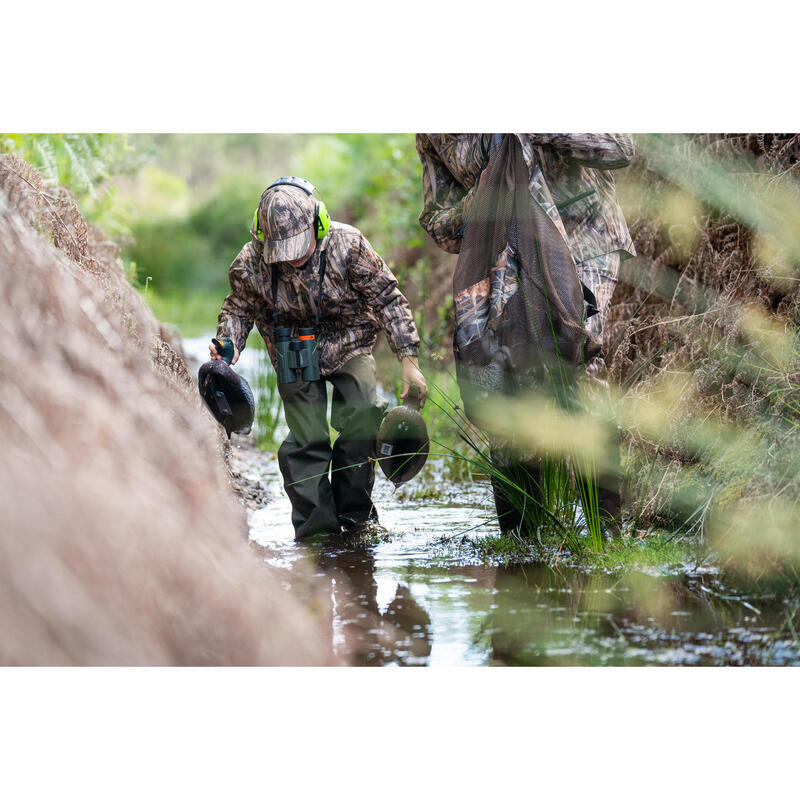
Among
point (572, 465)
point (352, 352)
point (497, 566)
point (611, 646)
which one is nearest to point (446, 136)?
point (352, 352)

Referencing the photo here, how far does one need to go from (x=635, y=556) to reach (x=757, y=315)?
138 centimetres

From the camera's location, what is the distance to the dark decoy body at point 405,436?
4.52 meters

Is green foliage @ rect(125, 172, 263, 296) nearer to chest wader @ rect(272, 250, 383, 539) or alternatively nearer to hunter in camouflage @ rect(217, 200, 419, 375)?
hunter in camouflage @ rect(217, 200, 419, 375)

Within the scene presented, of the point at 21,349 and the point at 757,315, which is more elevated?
the point at 21,349

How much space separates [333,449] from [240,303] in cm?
85

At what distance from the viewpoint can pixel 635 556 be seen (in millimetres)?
3748

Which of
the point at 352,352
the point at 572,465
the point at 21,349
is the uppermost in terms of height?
the point at 21,349

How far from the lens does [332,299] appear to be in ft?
15.7

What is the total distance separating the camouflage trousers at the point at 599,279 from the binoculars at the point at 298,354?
135 cm

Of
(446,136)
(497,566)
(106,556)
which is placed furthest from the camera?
(446,136)

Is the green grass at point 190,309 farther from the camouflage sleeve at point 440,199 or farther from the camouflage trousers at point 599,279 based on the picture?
the camouflage trousers at point 599,279

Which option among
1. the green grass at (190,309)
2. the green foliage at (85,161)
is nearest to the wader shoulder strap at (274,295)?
the green foliage at (85,161)

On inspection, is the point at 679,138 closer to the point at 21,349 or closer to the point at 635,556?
the point at 635,556

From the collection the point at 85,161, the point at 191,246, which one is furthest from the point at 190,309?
the point at 85,161
